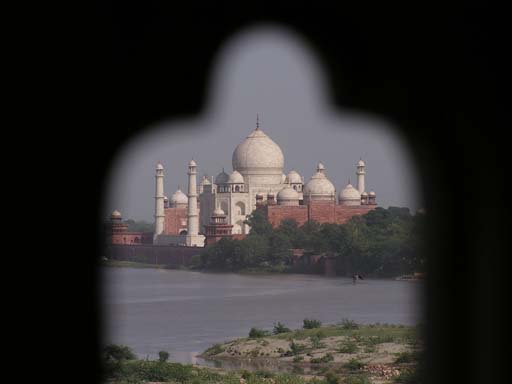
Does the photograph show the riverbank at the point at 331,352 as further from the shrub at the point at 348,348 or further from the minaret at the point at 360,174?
the minaret at the point at 360,174

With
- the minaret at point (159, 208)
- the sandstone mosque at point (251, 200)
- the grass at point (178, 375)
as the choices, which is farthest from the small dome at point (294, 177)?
the grass at point (178, 375)

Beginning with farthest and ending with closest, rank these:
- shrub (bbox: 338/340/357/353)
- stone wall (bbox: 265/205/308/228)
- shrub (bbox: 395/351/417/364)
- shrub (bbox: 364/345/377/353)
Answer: stone wall (bbox: 265/205/308/228) < shrub (bbox: 338/340/357/353) < shrub (bbox: 364/345/377/353) < shrub (bbox: 395/351/417/364)

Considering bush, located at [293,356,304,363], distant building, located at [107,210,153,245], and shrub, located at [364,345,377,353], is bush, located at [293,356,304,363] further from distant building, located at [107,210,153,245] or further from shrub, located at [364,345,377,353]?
distant building, located at [107,210,153,245]

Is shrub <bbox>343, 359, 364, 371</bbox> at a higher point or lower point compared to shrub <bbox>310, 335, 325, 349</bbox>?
lower

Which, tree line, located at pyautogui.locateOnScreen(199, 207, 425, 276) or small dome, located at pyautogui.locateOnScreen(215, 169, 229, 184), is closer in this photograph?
tree line, located at pyautogui.locateOnScreen(199, 207, 425, 276)

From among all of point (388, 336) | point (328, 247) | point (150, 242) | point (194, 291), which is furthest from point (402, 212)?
point (388, 336)

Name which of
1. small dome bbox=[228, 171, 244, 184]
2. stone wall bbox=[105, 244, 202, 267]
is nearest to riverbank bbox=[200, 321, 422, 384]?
stone wall bbox=[105, 244, 202, 267]

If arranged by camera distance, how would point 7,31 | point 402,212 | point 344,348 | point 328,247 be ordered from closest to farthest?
point 7,31
point 344,348
point 328,247
point 402,212

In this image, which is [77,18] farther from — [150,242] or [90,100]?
[150,242]
